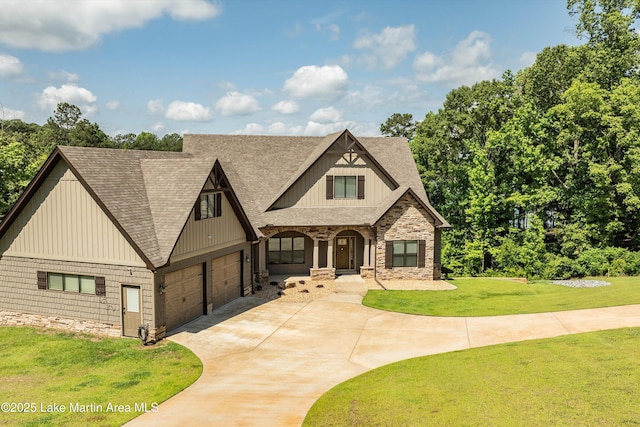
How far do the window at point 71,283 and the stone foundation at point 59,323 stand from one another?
1252mm

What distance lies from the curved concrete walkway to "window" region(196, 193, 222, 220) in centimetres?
463

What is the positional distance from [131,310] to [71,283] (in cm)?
314

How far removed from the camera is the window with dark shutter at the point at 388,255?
89.5 ft

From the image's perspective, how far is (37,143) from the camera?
7106 centimetres

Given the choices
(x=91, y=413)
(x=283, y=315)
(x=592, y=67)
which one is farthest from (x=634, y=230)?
(x=91, y=413)

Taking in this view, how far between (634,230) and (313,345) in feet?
103

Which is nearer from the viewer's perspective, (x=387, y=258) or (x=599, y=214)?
(x=387, y=258)

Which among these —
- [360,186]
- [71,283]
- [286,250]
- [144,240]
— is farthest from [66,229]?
[360,186]

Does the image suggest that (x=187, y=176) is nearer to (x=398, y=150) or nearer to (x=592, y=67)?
(x=398, y=150)

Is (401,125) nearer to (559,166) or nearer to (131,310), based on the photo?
(559,166)

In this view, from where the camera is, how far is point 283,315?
2005 centimetres

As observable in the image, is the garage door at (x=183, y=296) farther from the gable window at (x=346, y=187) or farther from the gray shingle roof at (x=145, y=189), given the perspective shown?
the gable window at (x=346, y=187)

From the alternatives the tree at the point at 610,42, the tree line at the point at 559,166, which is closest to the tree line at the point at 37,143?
the tree line at the point at 559,166

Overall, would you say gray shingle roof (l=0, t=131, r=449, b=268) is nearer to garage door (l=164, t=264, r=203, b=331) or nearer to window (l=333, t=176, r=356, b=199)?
window (l=333, t=176, r=356, b=199)
